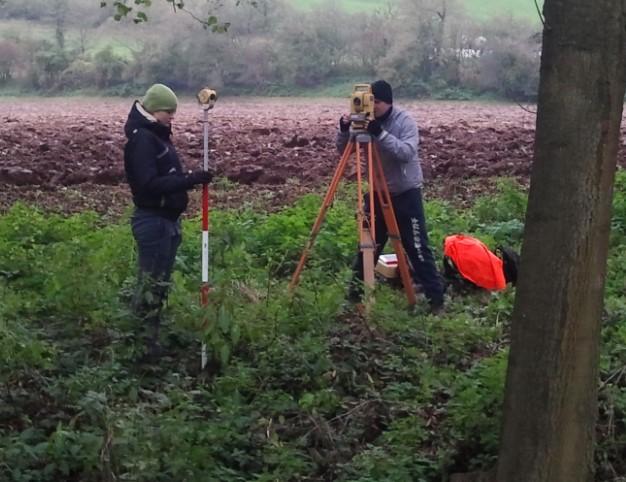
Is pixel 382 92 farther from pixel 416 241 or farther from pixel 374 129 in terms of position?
pixel 416 241

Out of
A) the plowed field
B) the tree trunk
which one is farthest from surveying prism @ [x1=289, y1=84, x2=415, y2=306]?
the plowed field

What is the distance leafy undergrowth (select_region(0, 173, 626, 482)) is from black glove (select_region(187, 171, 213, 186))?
63 cm

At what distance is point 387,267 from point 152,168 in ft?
8.92

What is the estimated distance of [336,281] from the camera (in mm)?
8250

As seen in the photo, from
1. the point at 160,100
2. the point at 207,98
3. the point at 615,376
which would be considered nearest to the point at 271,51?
the point at 207,98

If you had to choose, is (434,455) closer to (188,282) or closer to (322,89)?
(188,282)

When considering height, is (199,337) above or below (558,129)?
below

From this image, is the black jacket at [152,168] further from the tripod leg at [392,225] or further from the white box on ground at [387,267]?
the white box on ground at [387,267]

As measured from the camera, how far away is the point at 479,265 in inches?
365

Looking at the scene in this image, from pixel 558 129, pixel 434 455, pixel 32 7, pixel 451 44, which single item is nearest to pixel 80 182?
pixel 434 455

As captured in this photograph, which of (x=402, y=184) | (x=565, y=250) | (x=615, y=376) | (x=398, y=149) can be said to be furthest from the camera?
(x=402, y=184)

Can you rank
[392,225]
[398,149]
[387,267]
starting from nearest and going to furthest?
1. [398,149]
2. [392,225]
3. [387,267]

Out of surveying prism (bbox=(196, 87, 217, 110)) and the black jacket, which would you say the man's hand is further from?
the black jacket

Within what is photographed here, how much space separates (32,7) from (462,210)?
3790 cm
